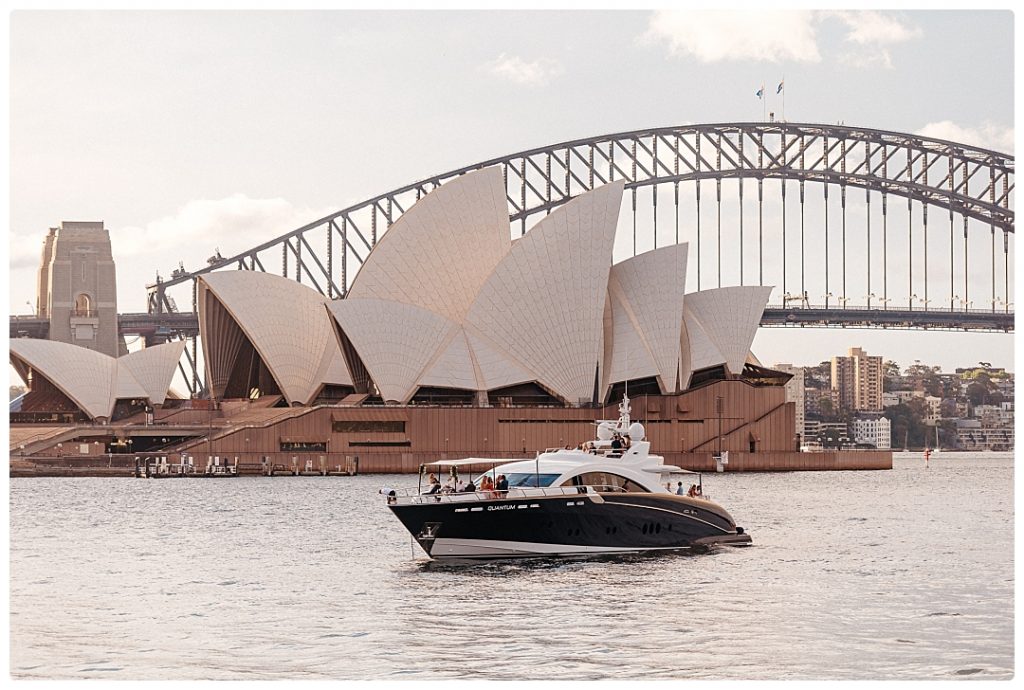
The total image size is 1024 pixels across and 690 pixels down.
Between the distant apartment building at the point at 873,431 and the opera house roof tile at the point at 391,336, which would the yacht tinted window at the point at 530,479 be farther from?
the distant apartment building at the point at 873,431

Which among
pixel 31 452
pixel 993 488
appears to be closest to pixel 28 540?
pixel 31 452

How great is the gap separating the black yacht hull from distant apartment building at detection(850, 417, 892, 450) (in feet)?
476

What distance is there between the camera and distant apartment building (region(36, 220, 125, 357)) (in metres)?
101

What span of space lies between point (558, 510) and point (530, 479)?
2.99 feet

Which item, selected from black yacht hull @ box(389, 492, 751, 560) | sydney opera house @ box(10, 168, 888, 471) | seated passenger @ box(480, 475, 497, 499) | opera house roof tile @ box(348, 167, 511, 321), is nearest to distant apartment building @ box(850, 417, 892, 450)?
sydney opera house @ box(10, 168, 888, 471)

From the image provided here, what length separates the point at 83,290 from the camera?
102562 millimetres

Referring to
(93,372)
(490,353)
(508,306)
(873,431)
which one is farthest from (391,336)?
(873,431)

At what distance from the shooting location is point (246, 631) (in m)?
23.9

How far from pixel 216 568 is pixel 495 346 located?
4727cm

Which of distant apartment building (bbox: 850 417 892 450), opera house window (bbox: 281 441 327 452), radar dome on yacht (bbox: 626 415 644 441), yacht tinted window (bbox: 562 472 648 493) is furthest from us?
distant apartment building (bbox: 850 417 892 450)

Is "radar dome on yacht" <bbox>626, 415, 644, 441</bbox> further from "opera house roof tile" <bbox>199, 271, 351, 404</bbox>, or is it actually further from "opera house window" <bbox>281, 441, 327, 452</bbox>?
"opera house roof tile" <bbox>199, 271, 351, 404</bbox>

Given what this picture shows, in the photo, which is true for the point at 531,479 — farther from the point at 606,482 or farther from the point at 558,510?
the point at 606,482

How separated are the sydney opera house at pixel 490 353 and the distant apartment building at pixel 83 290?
1611 centimetres

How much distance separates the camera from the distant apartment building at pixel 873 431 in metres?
175
